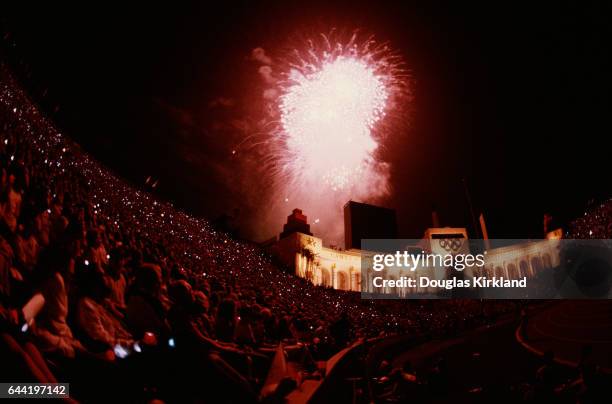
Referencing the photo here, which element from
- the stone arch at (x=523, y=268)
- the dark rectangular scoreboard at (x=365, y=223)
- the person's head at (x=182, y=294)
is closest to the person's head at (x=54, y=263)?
the person's head at (x=182, y=294)

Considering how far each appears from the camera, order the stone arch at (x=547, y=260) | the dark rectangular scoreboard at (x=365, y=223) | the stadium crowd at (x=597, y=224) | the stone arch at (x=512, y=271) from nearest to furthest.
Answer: the stadium crowd at (x=597, y=224)
the stone arch at (x=547, y=260)
the stone arch at (x=512, y=271)
the dark rectangular scoreboard at (x=365, y=223)

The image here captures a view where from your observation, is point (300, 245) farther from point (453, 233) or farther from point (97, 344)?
point (97, 344)

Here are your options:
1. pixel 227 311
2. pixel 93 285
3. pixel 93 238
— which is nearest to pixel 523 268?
pixel 227 311

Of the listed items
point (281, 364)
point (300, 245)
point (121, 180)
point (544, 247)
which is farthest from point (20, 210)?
point (544, 247)

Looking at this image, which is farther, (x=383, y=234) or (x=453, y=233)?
(x=383, y=234)

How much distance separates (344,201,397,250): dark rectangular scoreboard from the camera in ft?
347

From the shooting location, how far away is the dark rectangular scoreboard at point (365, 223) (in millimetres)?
105875

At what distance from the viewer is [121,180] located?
22375 millimetres

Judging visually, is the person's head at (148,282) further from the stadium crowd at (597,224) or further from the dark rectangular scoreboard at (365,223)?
the dark rectangular scoreboard at (365,223)

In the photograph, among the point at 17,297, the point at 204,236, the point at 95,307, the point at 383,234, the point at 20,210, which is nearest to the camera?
the point at 17,297

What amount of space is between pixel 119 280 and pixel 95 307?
7.61 feet

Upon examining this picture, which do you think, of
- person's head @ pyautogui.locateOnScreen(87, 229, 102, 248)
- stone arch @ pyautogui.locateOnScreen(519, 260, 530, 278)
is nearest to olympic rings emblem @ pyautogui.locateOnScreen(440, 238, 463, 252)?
stone arch @ pyautogui.locateOnScreen(519, 260, 530, 278)

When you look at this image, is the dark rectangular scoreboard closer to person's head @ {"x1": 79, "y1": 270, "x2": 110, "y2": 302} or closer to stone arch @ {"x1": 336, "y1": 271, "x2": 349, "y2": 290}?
stone arch @ {"x1": 336, "y1": 271, "x2": 349, "y2": 290}

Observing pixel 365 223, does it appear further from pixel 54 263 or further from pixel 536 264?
pixel 54 263
